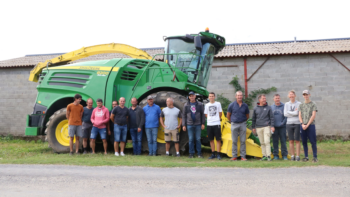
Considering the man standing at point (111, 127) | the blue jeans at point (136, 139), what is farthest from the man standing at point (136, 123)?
the man standing at point (111, 127)

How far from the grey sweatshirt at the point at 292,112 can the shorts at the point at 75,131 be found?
5.73 meters

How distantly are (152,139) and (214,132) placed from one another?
181 centimetres

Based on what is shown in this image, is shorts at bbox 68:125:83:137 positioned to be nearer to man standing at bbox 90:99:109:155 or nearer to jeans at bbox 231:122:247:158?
man standing at bbox 90:99:109:155

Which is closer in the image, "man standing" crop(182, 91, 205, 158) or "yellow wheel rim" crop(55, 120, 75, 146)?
"man standing" crop(182, 91, 205, 158)

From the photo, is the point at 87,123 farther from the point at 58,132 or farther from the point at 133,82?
the point at 133,82

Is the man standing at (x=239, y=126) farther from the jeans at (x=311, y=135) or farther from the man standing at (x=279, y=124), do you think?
the jeans at (x=311, y=135)

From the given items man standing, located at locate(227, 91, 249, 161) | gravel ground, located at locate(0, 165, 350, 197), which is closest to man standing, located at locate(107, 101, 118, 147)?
gravel ground, located at locate(0, 165, 350, 197)

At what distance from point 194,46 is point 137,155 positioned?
3578mm

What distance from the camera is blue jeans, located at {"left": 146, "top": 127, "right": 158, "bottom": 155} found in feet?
28.9

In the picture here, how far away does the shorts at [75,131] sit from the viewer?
902 cm

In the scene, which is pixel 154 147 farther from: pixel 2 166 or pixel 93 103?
pixel 2 166

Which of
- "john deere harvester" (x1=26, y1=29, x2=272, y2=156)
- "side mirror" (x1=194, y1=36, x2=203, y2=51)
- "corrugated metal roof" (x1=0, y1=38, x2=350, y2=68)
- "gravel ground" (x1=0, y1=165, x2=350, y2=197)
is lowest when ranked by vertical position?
"gravel ground" (x1=0, y1=165, x2=350, y2=197)

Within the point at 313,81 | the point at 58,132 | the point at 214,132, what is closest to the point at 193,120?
the point at 214,132

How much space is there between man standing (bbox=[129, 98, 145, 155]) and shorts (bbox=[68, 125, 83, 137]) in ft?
4.99
